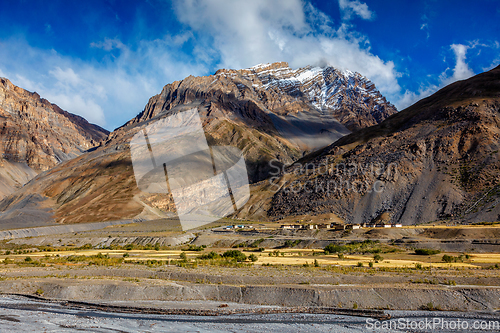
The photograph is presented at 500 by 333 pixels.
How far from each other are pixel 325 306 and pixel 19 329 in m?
13.5

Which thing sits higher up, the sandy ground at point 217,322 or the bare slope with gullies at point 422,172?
the bare slope with gullies at point 422,172

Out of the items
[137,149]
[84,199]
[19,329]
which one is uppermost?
[137,149]

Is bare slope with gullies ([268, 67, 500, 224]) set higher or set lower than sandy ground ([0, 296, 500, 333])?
higher

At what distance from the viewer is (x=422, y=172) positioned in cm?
8200

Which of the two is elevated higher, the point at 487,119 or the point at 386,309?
the point at 487,119

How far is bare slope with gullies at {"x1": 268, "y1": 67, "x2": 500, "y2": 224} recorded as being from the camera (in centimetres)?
7244

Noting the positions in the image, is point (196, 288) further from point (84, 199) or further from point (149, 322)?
point (84, 199)

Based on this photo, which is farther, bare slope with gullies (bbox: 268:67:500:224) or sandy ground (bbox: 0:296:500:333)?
bare slope with gullies (bbox: 268:67:500:224)

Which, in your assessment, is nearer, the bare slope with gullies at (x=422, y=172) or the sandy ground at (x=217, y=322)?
the sandy ground at (x=217, y=322)

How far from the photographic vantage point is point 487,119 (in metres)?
85.2

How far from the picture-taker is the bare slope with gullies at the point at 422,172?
7244 centimetres

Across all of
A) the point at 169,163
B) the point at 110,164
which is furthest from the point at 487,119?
the point at 110,164

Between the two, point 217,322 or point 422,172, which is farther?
point 422,172

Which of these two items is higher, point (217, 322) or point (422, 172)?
point (422, 172)
